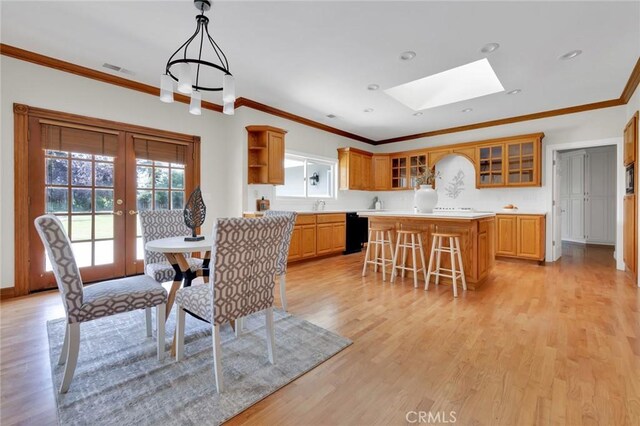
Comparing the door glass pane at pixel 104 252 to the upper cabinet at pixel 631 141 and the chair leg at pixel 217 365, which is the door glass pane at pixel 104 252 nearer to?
the chair leg at pixel 217 365

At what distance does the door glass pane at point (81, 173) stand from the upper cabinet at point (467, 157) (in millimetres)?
4379

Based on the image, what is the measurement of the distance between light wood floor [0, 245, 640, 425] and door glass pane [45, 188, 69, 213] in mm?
987

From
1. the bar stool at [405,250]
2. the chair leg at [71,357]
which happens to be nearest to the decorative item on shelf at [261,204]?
the bar stool at [405,250]

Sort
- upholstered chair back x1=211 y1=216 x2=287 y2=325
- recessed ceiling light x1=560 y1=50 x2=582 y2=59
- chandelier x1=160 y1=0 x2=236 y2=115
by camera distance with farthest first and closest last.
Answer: recessed ceiling light x1=560 y1=50 x2=582 y2=59, chandelier x1=160 y1=0 x2=236 y2=115, upholstered chair back x1=211 y1=216 x2=287 y2=325

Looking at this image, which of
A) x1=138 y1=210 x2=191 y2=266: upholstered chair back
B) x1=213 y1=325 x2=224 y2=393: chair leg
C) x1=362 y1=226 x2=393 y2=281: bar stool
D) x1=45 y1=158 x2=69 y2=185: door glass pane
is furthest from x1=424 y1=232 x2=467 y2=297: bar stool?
x1=45 y1=158 x2=69 y2=185: door glass pane

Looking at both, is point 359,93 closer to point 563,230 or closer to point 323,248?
point 323,248

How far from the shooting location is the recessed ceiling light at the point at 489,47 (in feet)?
9.42

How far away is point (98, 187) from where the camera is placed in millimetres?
3686

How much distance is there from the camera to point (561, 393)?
1.58 metres

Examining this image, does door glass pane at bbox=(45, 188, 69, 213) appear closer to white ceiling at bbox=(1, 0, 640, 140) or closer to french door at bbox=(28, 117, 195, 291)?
french door at bbox=(28, 117, 195, 291)

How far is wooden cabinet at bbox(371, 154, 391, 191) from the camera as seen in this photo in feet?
22.6

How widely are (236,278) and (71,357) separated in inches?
39.6

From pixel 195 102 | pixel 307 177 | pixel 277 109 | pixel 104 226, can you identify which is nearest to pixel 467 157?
pixel 307 177

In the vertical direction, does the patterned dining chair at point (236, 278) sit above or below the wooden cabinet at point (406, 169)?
below
